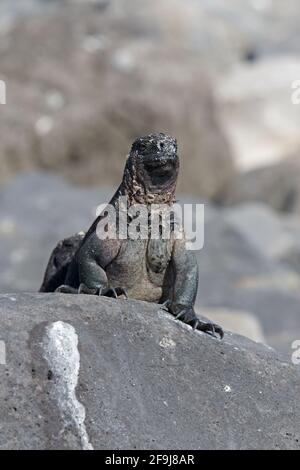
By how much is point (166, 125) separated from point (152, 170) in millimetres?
17103

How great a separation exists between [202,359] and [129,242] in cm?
105

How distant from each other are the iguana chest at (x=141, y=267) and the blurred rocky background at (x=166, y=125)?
731 centimetres

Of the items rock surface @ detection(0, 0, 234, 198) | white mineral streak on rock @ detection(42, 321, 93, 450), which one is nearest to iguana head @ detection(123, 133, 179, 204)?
white mineral streak on rock @ detection(42, 321, 93, 450)

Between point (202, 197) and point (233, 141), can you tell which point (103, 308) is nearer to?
point (202, 197)

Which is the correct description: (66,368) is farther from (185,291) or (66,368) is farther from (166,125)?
(166,125)

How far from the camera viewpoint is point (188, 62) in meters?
27.5

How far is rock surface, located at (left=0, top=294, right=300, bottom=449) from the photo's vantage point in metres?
6.20

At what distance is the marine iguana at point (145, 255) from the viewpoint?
7.54 meters

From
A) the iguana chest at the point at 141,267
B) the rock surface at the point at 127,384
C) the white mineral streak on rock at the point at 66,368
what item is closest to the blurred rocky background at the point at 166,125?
the iguana chest at the point at 141,267

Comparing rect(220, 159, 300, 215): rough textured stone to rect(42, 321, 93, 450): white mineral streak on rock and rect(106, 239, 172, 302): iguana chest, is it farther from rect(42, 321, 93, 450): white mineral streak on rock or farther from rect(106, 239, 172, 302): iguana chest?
rect(42, 321, 93, 450): white mineral streak on rock

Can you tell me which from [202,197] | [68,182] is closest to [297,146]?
[202,197]

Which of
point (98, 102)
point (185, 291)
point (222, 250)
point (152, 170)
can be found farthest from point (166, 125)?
point (185, 291)

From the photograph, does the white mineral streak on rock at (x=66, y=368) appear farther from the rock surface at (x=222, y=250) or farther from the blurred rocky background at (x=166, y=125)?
the blurred rocky background at (x=166, y=125)

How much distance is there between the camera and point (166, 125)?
24.7 metres
